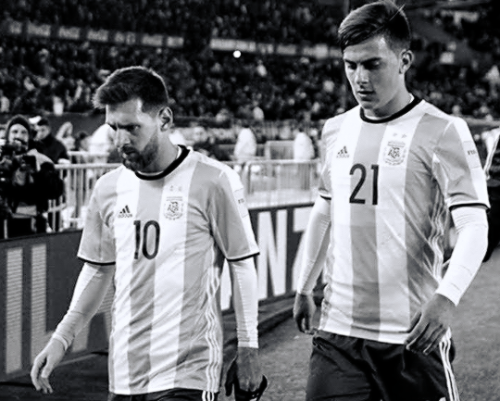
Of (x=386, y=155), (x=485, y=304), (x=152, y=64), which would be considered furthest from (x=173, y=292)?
(x=152, y=64)

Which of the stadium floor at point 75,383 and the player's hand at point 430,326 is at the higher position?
the player's hand at point 430,326

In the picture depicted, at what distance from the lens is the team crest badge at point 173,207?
12.4ft

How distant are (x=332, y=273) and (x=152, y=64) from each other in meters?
29.2

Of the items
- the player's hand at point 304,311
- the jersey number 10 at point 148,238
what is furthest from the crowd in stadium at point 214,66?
the jersey number 10 at point 148,238

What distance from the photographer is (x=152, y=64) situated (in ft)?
107

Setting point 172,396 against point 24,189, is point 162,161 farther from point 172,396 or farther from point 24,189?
point 24,189

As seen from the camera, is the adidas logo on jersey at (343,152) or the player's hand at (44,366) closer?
the player's hand at (44,366)

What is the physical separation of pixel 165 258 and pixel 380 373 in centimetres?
92

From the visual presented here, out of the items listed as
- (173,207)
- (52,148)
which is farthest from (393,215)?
(52,148)

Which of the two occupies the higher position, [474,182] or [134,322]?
[474,182]

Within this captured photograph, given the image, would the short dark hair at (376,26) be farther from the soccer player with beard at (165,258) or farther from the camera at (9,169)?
the camera at (9,169)

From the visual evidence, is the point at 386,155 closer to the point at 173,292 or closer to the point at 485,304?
the point at 173,292

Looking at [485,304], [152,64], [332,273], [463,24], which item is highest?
[463,24]

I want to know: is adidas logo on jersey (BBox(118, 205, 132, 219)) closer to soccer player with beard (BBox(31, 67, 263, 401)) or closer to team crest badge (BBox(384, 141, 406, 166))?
soccer player with beard (BBox(31, 67, 263, 401))
